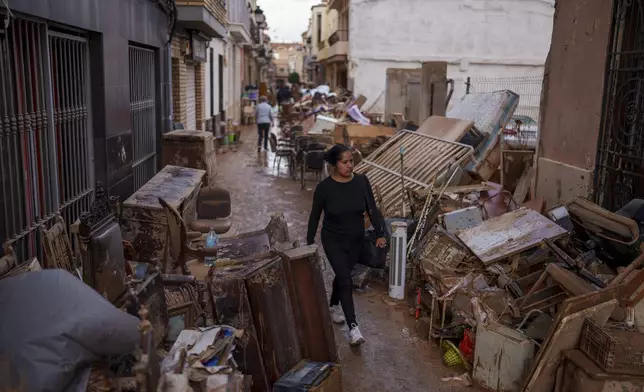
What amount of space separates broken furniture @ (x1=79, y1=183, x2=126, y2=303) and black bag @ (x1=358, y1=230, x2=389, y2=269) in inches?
117

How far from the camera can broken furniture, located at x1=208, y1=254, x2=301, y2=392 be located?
4039mm

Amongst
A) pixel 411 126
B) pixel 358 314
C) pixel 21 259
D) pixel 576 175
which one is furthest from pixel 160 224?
pixel 411 126

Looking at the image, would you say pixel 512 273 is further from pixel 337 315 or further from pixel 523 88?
pixel 523 88

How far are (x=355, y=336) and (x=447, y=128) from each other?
5746 millimetres

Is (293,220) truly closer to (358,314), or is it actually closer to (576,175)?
(358,314)

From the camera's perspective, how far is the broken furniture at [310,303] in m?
4.32

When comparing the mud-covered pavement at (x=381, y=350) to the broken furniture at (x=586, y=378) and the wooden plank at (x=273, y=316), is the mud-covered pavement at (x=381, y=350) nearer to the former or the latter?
Answer: the wooden plank at (x=273, y=316)

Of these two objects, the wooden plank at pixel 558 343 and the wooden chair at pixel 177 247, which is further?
the wooden chair at pixel 177 247

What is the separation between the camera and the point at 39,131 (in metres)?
4.77

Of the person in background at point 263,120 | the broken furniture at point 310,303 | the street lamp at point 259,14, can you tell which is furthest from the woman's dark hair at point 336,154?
the street lamp at point 259,14

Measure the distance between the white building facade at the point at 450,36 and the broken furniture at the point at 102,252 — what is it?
2091cm

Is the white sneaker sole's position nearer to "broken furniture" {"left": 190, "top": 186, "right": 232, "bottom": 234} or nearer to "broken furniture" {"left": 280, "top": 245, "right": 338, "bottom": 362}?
"broken furniture" {"left": 280, "top": 245, "right": 338, "bottom": 362}

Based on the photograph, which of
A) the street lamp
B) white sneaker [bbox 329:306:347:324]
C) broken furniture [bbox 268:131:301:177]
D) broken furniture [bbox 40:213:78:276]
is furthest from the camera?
the street lamp

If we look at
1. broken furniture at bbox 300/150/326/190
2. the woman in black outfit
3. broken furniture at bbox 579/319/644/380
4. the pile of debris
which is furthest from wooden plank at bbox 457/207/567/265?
the pile of debris
